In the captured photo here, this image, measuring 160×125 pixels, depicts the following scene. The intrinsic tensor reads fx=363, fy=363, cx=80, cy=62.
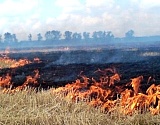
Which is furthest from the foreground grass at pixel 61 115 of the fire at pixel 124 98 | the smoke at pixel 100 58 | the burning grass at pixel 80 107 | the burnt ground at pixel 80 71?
the smoke at pixel 100 58

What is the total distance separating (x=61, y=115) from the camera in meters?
8.70

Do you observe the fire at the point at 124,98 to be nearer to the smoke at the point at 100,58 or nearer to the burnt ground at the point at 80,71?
the burnt ground at the point at 80,71

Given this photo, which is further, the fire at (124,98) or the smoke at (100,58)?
the smoke at (100,58)

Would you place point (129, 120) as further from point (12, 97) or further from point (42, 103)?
point (12, 97)

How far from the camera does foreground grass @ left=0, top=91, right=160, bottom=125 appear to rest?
330 inches

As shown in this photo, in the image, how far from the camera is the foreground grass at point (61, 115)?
8387 mm

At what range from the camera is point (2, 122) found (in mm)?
8414

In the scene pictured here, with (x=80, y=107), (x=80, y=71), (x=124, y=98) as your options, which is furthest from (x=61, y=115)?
(x=80, y=71)

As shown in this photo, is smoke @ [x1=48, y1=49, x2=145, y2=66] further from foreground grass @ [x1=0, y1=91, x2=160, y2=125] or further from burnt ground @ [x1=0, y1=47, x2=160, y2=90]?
foreground grass @ [x1=0, y1=91, x2=160, y2=125]

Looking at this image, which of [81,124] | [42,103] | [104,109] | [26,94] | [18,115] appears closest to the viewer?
[81,124]

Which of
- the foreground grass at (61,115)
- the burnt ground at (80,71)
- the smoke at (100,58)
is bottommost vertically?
the smoke at (100,58)

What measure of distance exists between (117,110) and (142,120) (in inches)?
34.9

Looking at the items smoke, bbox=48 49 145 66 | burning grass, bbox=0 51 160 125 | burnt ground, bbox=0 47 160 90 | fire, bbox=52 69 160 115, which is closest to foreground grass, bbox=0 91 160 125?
burning grass, bbox=0 51 160 125

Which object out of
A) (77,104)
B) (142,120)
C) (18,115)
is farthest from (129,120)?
(18,115)
